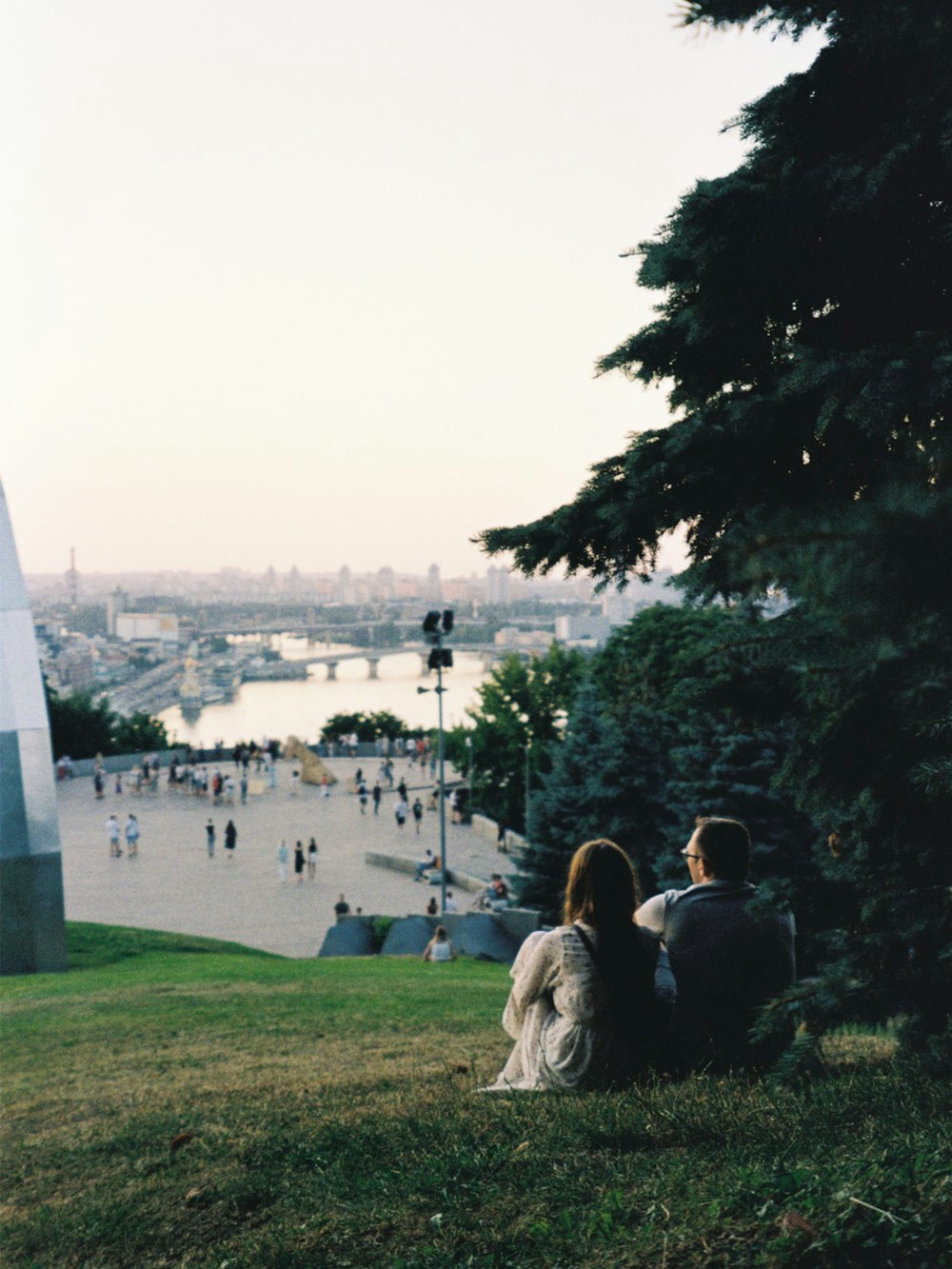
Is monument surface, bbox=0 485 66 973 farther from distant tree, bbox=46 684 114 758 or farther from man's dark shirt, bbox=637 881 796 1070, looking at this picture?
distant tree, bbox=46 684 114 758

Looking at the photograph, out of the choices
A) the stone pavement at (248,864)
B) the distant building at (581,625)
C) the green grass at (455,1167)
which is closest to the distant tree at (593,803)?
the stone pavement at (248,864)

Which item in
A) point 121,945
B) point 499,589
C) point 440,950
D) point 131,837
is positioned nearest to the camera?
point 440,950

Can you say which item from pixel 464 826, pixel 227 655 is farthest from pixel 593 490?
pixel 227 655

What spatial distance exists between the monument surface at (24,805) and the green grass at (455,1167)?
30.2 ft

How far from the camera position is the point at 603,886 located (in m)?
4.21

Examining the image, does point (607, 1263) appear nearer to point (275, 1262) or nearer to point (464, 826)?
point (275, 1262)

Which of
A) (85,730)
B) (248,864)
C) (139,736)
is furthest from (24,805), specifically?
(139,736)

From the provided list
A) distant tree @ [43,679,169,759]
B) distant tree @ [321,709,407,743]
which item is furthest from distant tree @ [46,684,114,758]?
distant tree @ [321,709,407,743]

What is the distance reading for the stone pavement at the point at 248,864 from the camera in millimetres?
24312

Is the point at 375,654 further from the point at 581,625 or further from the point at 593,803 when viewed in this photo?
the point at 593,803

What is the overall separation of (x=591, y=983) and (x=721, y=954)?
549 millimetres

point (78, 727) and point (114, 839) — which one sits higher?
point (78, 727)

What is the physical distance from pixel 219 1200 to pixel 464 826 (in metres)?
36.3

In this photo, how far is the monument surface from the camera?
1559 centimetres
